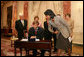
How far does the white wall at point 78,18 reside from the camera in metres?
9.03

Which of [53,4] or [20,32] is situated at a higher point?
[53,4]

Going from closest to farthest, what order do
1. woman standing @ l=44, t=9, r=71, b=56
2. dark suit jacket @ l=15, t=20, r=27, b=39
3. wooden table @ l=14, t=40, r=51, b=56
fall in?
woman standing @ l=44, t=9, r=71, b=56 → wooden table @ l=14, t=40, r=51, b=56 → dark suit jacket @ l=15, t=20, r=27, b=39

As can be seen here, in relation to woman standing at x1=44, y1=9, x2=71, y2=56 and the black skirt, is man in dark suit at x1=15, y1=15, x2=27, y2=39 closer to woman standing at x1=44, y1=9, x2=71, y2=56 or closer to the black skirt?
woman standing at x1=44, y1=9, x2=71, y2=56

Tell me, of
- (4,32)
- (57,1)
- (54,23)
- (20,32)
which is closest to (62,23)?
(54,23)

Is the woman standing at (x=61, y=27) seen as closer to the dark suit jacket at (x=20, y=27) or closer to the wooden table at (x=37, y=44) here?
the wooden table at (x=37, y=44)

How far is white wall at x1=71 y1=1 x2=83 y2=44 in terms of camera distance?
9.03m

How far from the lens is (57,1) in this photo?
1016 cm

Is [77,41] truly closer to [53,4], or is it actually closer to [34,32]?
[53,4]

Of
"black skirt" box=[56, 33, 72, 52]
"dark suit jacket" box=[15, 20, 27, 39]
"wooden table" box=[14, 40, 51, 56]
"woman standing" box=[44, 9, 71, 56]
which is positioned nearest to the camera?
"woman standing" box=[44, 9, 71, 56]

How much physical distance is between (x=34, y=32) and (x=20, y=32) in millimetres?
2011

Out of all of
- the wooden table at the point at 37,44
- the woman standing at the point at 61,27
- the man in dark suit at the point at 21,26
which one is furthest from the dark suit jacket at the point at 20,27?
the woman standing at the point at 61,27

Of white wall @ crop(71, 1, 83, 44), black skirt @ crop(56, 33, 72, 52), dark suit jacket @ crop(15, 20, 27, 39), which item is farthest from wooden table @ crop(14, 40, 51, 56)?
white wall @ crop(71, 1, 83, 44)

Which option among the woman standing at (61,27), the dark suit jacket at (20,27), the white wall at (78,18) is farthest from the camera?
the white wall at (78,18)

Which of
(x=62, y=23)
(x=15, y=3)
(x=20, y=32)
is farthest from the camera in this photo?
(x=15, y=3)
